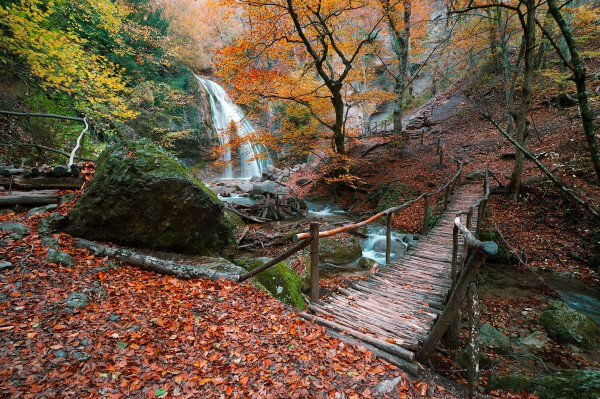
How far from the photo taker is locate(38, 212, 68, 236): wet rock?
497 cm

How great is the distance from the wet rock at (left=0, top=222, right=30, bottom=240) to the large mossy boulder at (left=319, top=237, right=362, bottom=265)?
731cm

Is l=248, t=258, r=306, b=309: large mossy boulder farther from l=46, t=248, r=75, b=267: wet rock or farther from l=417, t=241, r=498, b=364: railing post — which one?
l=46, t=248, r=75, b=267: wet rock

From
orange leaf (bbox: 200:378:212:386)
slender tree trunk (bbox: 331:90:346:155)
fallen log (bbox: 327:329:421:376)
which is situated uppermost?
slender tree trunk (bbox: 331:90:346:155)

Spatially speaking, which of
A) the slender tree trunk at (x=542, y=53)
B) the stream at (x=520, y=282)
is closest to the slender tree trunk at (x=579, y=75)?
the stream at (x=520, y=282)

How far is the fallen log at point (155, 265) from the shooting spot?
487cm

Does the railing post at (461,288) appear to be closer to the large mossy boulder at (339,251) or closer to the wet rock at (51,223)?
the large mossy boulder at (339,251)

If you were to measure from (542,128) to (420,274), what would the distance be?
560 inches

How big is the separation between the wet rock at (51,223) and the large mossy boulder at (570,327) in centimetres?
1054

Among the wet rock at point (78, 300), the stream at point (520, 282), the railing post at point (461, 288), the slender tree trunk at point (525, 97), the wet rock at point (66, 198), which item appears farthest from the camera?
the slender tree trunk at point (525, 97)

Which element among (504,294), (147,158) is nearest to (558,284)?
(504,294)

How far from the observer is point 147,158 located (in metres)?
5.66

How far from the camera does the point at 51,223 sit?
16.8 feet

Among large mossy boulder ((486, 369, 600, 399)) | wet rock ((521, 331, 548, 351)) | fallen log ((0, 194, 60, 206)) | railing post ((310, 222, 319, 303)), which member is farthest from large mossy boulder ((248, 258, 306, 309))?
fallen log ((0, 194, 60, 206))

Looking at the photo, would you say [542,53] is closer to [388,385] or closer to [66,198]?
[388,385]
